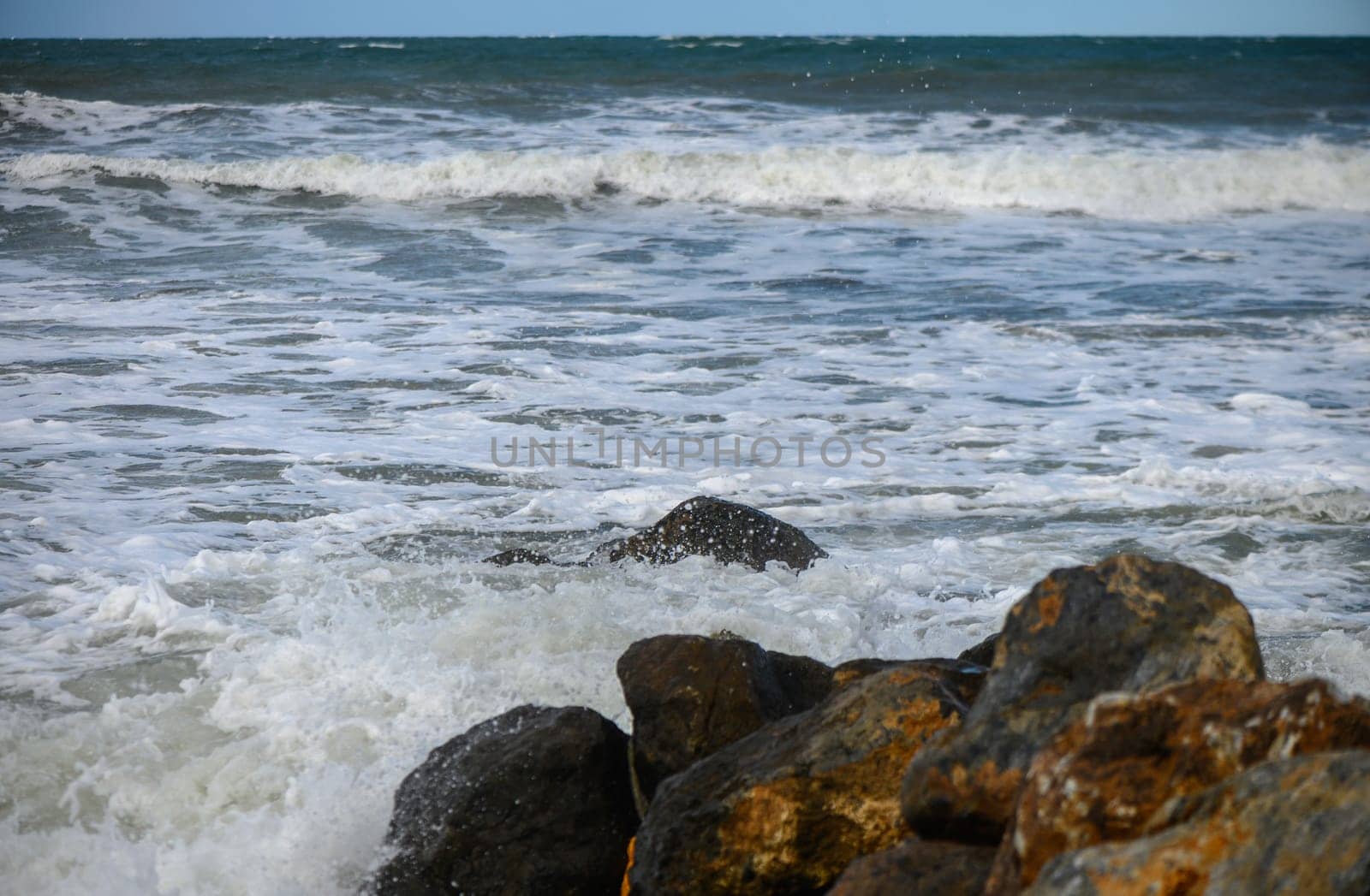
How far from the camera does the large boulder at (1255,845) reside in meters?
1.66

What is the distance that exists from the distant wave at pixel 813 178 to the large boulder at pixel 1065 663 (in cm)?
1369

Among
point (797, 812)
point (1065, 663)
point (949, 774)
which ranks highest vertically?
point (1065, 663)

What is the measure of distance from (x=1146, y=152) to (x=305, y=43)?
21788 mm

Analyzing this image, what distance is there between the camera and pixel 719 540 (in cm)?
482

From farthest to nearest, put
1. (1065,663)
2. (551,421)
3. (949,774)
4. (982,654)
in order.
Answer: (551,421) < (982,654) < (1065,663) < (949,774)

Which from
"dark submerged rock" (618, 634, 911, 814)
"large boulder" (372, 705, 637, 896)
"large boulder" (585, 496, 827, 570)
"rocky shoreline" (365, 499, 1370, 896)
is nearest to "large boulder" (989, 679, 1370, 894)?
"rocky shoreline" (365, 499, 1370, 896)

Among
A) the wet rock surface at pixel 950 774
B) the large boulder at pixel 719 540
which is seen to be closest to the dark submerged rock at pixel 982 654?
the wet rock surface at pixel 950 774

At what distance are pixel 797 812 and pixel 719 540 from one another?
2.17m

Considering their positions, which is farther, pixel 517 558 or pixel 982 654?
pixel 517 558

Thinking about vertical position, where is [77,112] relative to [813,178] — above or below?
above

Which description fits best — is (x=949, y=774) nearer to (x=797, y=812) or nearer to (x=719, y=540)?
(x=797, y=812)

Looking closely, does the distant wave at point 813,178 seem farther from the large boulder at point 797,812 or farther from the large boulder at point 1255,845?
the large boulder at point 1255,845

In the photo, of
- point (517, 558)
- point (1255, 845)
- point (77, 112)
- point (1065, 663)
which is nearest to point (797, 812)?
point (1065, 663)

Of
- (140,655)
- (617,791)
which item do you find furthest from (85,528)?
(617,791)
